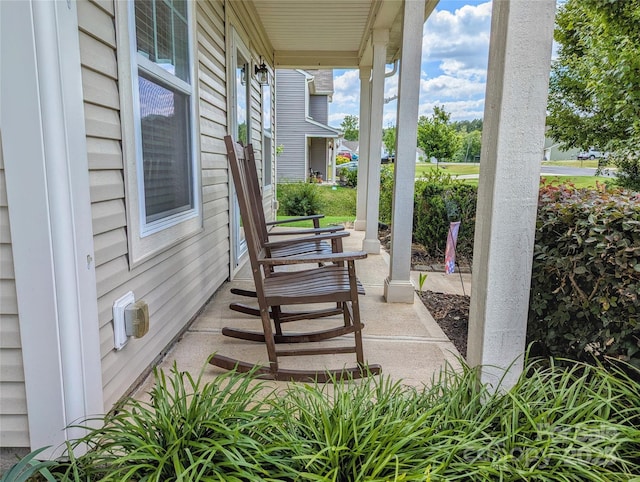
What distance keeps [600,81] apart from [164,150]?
4.98 meters

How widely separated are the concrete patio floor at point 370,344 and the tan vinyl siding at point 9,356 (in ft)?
1.93

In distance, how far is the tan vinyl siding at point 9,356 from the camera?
1.30m

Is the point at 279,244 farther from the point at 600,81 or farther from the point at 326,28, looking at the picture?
the point at 600,81

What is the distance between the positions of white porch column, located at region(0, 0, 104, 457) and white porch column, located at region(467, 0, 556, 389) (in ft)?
4.51

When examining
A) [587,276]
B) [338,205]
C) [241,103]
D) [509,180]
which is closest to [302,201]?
[338,205]

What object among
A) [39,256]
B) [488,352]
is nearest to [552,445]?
[488,352]

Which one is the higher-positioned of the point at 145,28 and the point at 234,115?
the point at 145,28

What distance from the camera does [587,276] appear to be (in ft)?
6.11

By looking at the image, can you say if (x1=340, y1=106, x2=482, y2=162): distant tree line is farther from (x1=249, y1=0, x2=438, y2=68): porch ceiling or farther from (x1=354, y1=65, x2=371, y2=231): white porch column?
(x1=249, y1=0, x2=438, y2=68): porch ceiling

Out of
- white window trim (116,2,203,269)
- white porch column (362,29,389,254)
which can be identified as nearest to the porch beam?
white porch column (362,29,389,254)

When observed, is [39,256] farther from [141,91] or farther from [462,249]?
[462,249]

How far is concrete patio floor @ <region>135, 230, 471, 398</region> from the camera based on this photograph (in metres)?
2.26

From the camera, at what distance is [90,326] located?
147 centimetres

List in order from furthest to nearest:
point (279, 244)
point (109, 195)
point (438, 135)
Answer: point (438, 135) < point (279, 244) < point (109, 195)
